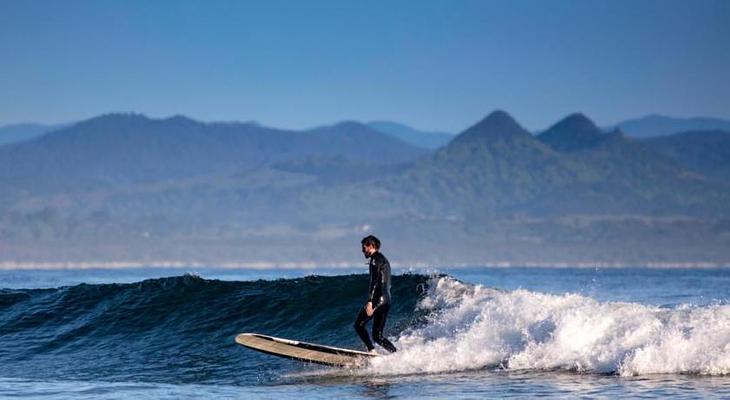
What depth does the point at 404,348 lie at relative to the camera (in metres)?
23.5

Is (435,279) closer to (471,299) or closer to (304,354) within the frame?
(471,299)

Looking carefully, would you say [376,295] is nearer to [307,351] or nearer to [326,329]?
[307,351]

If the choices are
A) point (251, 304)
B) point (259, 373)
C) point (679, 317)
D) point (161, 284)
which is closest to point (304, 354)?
point (259, 373)

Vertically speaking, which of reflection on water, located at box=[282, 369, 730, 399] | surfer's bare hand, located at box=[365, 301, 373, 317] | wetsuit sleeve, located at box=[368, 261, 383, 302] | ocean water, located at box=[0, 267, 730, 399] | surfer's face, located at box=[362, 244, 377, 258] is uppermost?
surfer's face, located at box=[362, 244, 377, 258]

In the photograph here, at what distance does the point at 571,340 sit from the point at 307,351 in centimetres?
444

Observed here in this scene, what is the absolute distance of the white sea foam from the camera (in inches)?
834

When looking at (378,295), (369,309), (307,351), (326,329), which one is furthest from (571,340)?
(326,329)

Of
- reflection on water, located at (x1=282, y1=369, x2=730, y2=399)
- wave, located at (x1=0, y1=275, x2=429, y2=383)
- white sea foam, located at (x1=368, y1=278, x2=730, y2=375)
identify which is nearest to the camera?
reflection on water, located at (x1=282, y1=369, x2=730, y2=399)

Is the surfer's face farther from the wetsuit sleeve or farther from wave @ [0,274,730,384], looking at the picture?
wave @ [0,274,730,384]

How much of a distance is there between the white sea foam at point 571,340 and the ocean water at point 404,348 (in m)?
0.02

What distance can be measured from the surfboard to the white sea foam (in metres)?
0.37

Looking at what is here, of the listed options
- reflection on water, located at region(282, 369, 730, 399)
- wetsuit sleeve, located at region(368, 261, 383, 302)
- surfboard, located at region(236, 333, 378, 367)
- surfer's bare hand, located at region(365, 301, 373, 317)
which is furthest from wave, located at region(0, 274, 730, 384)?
wetsuit sleeve, located at region(368, 261, 383, 302)

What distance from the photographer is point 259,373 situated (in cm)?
2319

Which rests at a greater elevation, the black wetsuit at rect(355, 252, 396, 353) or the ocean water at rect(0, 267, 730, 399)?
the black wetsuit at rect(355, 252, 396, 353)
